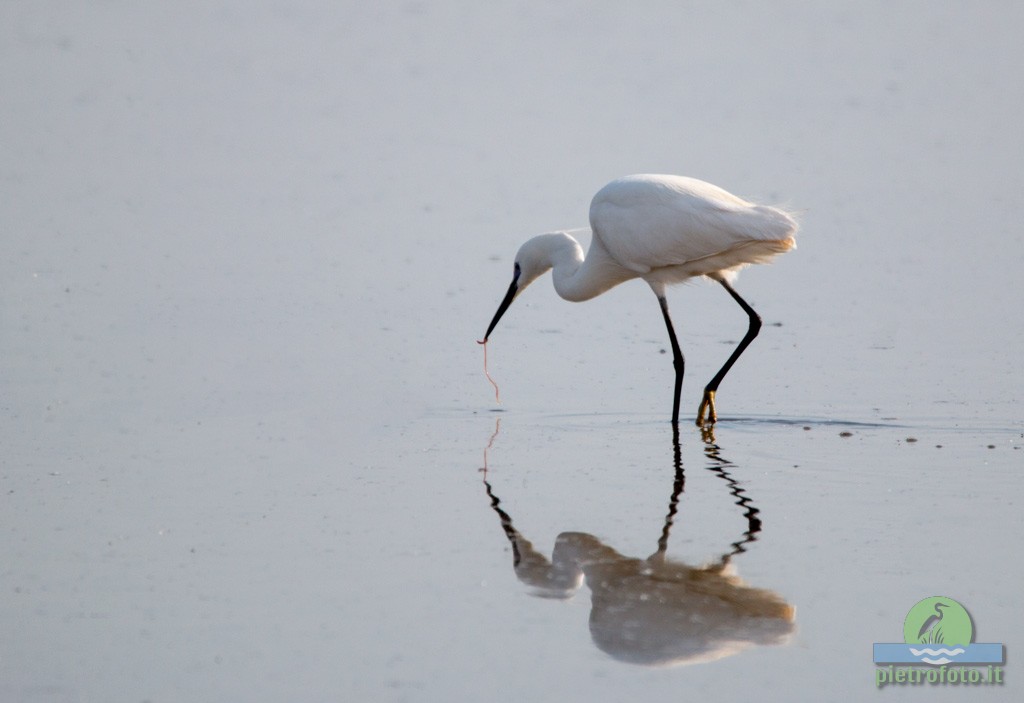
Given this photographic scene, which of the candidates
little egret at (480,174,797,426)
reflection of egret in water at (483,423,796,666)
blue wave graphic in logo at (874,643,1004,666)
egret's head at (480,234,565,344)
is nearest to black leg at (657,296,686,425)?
little egret at (480,174,797,426)

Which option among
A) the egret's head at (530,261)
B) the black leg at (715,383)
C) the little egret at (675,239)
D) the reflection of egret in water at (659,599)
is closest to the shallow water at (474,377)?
the reflection of egret in water at (659,599)

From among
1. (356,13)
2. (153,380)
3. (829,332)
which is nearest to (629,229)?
(829,332)

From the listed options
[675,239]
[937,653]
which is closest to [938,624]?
[937,653]

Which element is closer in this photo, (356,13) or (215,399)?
(215,399)

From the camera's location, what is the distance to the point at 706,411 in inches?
336

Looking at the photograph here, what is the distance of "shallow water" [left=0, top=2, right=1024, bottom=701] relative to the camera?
5383mm

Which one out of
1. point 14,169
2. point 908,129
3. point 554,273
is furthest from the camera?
point 908,129

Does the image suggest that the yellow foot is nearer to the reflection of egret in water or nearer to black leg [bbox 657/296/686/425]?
black leg [bbox 657/296/686/425]

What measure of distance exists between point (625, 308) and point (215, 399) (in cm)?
378

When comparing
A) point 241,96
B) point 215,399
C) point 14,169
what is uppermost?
point 241,96

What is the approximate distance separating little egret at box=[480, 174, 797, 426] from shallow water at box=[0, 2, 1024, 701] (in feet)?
1.90

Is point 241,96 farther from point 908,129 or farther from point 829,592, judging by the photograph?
point 829,592

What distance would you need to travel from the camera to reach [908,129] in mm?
16000

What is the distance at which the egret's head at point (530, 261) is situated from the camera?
9.37 metres
